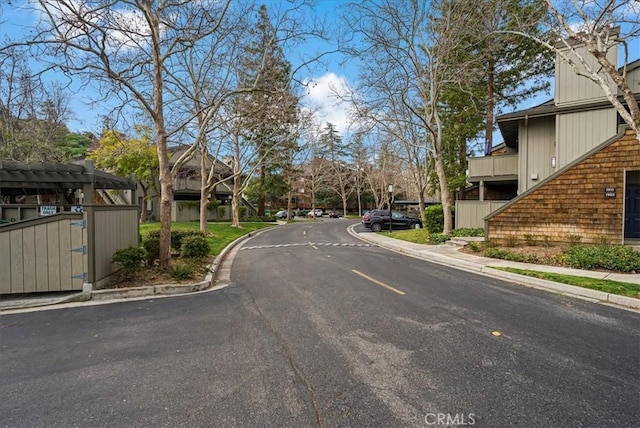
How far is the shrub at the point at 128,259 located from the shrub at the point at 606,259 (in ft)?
38.5

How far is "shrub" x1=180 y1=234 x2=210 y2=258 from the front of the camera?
10289mm

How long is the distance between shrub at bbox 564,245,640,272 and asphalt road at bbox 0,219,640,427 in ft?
13.3

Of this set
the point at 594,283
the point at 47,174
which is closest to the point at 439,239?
the point at 594,283

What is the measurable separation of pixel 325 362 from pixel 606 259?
9.76 meters

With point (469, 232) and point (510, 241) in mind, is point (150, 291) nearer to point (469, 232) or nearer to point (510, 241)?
point (510, 241)

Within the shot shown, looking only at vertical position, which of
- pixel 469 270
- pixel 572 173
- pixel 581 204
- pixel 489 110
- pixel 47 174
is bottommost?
pixel 469 270

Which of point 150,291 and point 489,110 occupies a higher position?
point 489,110

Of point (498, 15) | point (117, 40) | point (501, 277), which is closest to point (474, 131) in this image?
point (498, 15)

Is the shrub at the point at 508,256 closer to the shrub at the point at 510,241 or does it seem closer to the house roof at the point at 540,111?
the shrub at the point at 510,241

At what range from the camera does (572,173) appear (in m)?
12.3

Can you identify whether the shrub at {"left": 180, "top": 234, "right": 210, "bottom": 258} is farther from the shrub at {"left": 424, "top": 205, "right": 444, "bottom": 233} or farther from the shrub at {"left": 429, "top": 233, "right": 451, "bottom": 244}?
the shrub at {"left": 424, "top": 205, "right": 444, "bottom": 233}

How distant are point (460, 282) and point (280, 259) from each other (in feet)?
20.6

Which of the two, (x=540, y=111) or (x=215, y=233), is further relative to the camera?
(x=215, y=233)

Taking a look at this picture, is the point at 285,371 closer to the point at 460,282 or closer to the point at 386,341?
the point at 386,341
